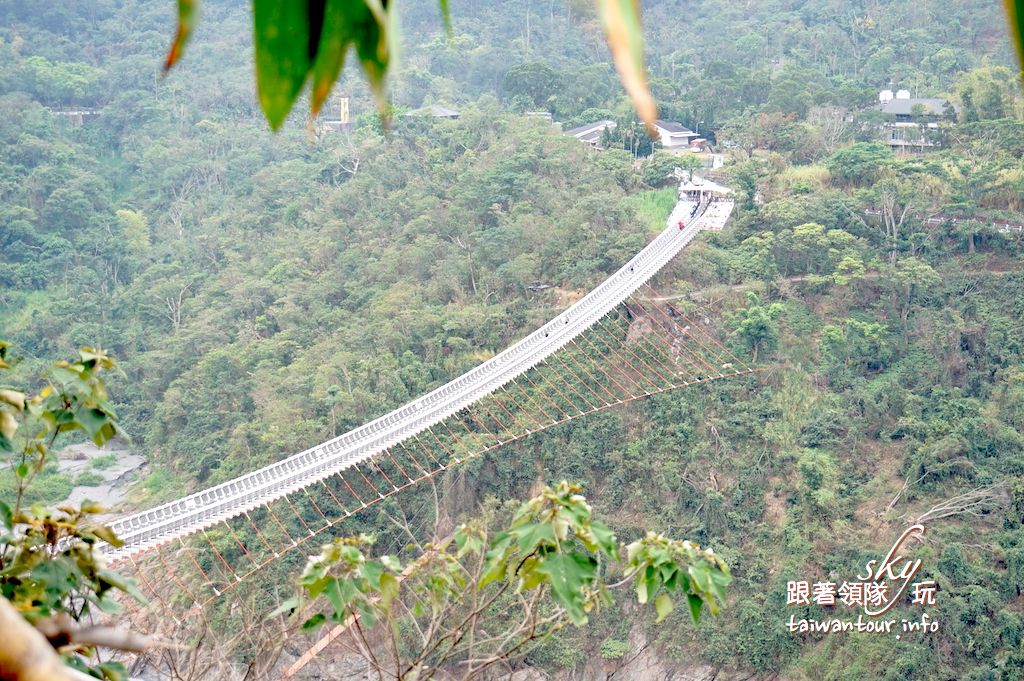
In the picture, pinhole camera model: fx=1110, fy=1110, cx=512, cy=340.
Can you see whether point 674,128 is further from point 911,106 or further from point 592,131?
point 911,106

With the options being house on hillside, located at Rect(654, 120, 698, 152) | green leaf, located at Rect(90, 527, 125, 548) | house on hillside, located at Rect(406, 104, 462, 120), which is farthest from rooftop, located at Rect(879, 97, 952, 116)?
green leaf, located at Rect(90, 527, 125, 548)

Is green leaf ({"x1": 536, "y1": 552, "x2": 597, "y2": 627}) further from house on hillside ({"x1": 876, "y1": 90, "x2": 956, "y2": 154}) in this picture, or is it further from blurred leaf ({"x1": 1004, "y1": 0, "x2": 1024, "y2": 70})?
house on hillside ({"x1": 876, "y1": 90, "x2": 956, "y2": 154})

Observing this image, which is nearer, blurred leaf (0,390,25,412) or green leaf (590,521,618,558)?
green leaf (590,521,618,558)

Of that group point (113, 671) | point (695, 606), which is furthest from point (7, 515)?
point (695, 606)

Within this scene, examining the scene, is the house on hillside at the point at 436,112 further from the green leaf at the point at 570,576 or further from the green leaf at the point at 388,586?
the green leaf at the point at 570,576

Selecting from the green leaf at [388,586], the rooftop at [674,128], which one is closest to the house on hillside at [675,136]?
the rooftop at [674,128]

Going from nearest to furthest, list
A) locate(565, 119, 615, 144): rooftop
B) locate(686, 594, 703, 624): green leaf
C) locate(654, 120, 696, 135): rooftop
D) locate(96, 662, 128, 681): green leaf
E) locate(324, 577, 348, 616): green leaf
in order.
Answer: locate(96, 662, 128, 681): green leaf < locate(686, 594, 703, 624): green leaf < locate(324, 577, 348, 616): green leaf < locate(654, 120, 696, 135): rooftop < locate(565, 119, 615, 144): rooftop

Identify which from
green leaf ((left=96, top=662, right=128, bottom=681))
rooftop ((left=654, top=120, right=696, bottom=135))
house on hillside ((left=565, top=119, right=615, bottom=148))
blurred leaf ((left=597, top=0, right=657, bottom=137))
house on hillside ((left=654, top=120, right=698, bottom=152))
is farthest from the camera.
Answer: house on hillside ((left=565, top=119, right=615, bottom=148))
